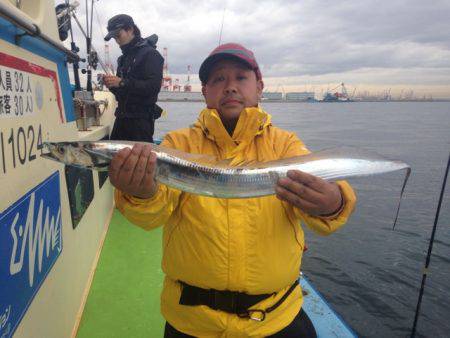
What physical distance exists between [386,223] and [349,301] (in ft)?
14.3

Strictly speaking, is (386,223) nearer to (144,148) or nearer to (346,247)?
(346,247)

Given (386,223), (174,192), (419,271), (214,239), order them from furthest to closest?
(386,223) → (419,271) → (174,192) → (214,239)

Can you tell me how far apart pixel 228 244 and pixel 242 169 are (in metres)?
0.45

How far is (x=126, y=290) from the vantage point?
13.6 ft

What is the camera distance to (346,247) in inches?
380

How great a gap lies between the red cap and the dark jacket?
9.94 ft

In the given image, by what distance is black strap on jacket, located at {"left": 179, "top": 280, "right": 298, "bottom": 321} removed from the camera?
212 cm

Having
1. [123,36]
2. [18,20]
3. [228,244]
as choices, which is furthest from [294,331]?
[123,36]

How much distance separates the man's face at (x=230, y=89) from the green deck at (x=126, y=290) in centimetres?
231

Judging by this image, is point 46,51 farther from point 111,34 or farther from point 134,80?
point 111,34

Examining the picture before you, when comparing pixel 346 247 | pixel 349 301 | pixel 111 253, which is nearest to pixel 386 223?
pixel 346 247

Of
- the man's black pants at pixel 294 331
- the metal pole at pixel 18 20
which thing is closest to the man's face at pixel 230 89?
the metal pole at pixel 18 20

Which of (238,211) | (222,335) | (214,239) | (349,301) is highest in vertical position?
(238,211)

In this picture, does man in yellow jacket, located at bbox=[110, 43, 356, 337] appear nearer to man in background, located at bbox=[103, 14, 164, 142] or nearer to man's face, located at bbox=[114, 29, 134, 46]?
man in background, located at bbox=[103, 14, 164, 142]
